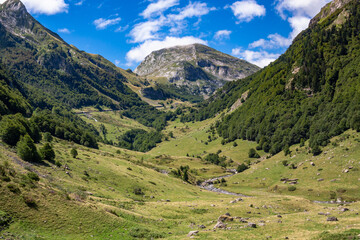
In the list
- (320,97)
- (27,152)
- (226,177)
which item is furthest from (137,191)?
(320,97)

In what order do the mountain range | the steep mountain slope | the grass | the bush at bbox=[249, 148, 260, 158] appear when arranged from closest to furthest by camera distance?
the grass < the mountain range < the steep mountain slope < the bush at bbox=[249, 148, 260, 158]

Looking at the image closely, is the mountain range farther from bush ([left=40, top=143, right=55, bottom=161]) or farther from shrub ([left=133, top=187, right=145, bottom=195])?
shrub ([left=133, top=187, right=145, bottom=195])

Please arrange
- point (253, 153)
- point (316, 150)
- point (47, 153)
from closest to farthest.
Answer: point (47, 153) → point (316, 150) → point (253, 153)

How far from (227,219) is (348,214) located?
18.9m

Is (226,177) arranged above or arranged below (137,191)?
below

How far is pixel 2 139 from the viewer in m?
57.0

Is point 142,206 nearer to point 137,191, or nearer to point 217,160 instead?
point 137,191

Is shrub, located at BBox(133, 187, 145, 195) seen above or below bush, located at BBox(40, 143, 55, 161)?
below

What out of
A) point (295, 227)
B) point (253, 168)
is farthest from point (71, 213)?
point (253, 168)


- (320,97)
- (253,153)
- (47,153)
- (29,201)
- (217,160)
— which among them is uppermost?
(320,97)

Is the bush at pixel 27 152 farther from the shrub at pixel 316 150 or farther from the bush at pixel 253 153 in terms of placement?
the bush at pixel 253 153

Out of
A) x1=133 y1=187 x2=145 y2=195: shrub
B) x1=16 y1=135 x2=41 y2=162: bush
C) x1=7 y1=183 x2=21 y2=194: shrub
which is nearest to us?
x1=7 y1=183 x2=21 y2=194: shrub

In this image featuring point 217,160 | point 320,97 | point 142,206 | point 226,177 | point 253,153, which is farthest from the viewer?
point 217,160

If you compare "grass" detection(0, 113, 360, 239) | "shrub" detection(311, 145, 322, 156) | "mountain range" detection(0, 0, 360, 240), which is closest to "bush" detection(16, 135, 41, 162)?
"mountain range" detection(0, 0, 360, 240)
